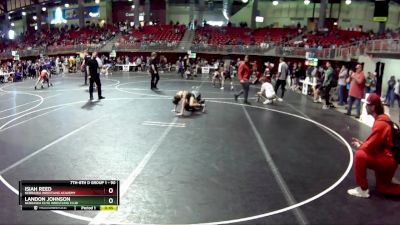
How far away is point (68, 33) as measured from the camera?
48.8 meters

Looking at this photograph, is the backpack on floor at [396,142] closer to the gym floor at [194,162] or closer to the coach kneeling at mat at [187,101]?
the gym floor at [194,162]

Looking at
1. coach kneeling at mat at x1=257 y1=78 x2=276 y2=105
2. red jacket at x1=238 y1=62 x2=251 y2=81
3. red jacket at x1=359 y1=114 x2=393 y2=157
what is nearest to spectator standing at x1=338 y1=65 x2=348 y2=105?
coach kneeling at mat at x1=257 y1=78 x2=276 y2=105

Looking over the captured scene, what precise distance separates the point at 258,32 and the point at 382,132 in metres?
38.0

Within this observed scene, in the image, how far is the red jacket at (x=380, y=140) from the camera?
5.80m

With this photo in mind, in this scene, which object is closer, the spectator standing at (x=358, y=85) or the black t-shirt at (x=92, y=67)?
the spectator standing at (x=358, y=85)

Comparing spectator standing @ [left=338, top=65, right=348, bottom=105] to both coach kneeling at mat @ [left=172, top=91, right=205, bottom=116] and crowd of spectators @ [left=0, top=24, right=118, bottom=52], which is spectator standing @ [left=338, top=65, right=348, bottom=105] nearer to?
coach kneeling at mat @ [left=172, top=91, right=205, bottom=116]

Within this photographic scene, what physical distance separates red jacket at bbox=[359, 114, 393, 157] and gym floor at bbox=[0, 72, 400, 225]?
0.81 m

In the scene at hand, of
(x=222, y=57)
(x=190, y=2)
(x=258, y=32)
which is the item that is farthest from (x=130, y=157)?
(x=190, y=2)

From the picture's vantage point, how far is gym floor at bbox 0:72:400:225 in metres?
5.36
